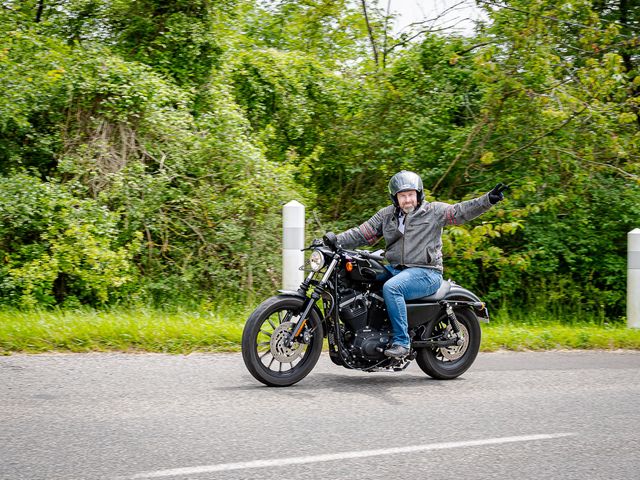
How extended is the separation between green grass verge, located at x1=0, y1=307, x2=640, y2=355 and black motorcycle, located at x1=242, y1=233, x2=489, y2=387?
129 centimetres

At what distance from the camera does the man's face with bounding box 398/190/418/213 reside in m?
6.75

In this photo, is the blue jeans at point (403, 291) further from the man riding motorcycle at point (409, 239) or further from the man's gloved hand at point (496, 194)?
the man's gloved hand at point (496, 194)

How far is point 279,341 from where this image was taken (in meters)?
6.30

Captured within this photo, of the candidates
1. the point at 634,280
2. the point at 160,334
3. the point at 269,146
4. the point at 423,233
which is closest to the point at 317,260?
the point at 423,233

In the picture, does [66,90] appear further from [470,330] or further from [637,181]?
[637,181]

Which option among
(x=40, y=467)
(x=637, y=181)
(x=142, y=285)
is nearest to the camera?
(x=40, y=467)

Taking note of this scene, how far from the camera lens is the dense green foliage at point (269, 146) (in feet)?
33.1

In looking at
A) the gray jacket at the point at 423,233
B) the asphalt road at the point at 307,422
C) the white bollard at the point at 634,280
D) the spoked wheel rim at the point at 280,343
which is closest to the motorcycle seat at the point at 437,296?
the gray jacket at the point at 423,233

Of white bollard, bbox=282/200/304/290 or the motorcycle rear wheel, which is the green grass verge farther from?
the motorcycle rear wheel

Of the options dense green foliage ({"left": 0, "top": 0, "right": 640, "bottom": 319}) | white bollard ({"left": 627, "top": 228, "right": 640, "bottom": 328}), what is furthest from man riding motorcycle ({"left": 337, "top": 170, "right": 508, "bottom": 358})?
white bollard ({"left": 627, "top": 228, "right": 640, "bottom": 328})

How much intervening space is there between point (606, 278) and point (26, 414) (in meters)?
8.96

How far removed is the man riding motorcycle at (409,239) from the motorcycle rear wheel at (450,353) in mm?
393

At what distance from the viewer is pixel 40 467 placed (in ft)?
14.0

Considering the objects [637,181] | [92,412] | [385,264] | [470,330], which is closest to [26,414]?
[92,412]
